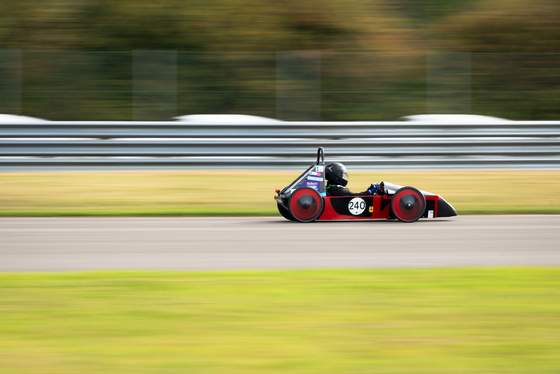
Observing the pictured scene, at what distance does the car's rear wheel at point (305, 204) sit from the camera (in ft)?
29.3

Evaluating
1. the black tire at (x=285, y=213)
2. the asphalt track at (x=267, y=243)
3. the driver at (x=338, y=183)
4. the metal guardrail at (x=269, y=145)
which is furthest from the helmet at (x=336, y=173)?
the metal guardrail at (x=269, y=145)

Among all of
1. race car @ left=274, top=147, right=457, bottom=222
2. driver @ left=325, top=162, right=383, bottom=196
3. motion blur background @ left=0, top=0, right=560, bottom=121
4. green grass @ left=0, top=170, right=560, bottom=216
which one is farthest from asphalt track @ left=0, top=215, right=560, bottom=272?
motion blur background @ left=0, top=0, right=560, bottom=121

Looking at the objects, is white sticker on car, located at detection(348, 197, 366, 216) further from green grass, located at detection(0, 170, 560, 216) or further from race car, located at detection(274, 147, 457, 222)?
green grass, located at detection(0, 170, 560, 216)

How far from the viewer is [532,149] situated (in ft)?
41.5

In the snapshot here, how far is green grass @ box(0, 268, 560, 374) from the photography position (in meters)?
3.73

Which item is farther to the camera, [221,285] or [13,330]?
[221,285]

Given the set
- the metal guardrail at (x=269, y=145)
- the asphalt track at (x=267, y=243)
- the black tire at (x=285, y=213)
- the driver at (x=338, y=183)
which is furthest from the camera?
the metal guardrail at (x=269, y=145)

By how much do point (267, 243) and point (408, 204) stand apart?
2209 millimetres

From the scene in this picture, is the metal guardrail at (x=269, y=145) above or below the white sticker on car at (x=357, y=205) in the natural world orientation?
above

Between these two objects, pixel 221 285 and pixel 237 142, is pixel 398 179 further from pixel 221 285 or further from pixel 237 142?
pixel 221 285

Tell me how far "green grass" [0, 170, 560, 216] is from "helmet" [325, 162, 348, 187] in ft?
3.58

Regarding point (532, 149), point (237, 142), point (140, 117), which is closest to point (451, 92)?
point (532, 149)

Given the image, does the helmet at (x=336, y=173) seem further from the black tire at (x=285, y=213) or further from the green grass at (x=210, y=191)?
the green grass at (x=210, y=191)

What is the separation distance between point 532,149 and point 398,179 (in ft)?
7.39
